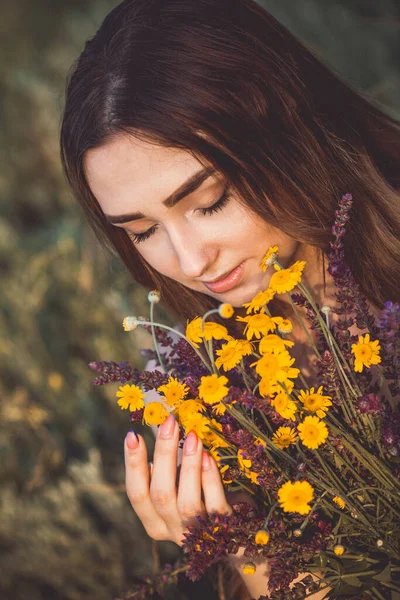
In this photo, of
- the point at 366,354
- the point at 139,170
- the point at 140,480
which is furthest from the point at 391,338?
the point at 139,170

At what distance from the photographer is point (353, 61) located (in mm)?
3041

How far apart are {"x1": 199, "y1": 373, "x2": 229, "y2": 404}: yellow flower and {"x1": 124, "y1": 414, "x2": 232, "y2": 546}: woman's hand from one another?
4.4 inches

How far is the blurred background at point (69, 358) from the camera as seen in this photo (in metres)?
1.96

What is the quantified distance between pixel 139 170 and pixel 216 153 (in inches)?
6.2

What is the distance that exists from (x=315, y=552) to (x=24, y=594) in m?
1.67

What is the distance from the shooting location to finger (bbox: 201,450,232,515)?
0.90 m

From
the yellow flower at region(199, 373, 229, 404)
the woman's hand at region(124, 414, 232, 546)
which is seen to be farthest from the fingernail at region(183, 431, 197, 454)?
the yellow flower at region(199, 373, 229, 404)

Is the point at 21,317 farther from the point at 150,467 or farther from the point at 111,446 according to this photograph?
the point at 150,467

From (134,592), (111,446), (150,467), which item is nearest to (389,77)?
(111,446)

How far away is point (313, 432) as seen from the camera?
2.59 ft

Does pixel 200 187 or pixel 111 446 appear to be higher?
pixel 200 187

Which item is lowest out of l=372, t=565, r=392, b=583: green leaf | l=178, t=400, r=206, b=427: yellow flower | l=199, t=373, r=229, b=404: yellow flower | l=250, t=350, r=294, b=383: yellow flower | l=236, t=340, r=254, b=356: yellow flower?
l=372, t=565, r=392, b=583: green leaf

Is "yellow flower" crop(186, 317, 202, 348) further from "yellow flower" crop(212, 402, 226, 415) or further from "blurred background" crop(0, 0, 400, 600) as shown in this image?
"blurred background" crop(0, 0, 400, 600)

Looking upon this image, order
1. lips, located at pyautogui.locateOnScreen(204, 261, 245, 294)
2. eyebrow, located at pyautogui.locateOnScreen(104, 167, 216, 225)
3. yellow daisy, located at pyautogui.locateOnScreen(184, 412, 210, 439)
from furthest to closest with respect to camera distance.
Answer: lips, located at pyautogui.locateOnScreen(204, 261, 245, 294) < eyebrow, located at pyautogui.locateOnScreen(104, 167, 216, 225) < yellow daisy, located at pyautogui.locateOnScreen(184, 412, 210, 439)
